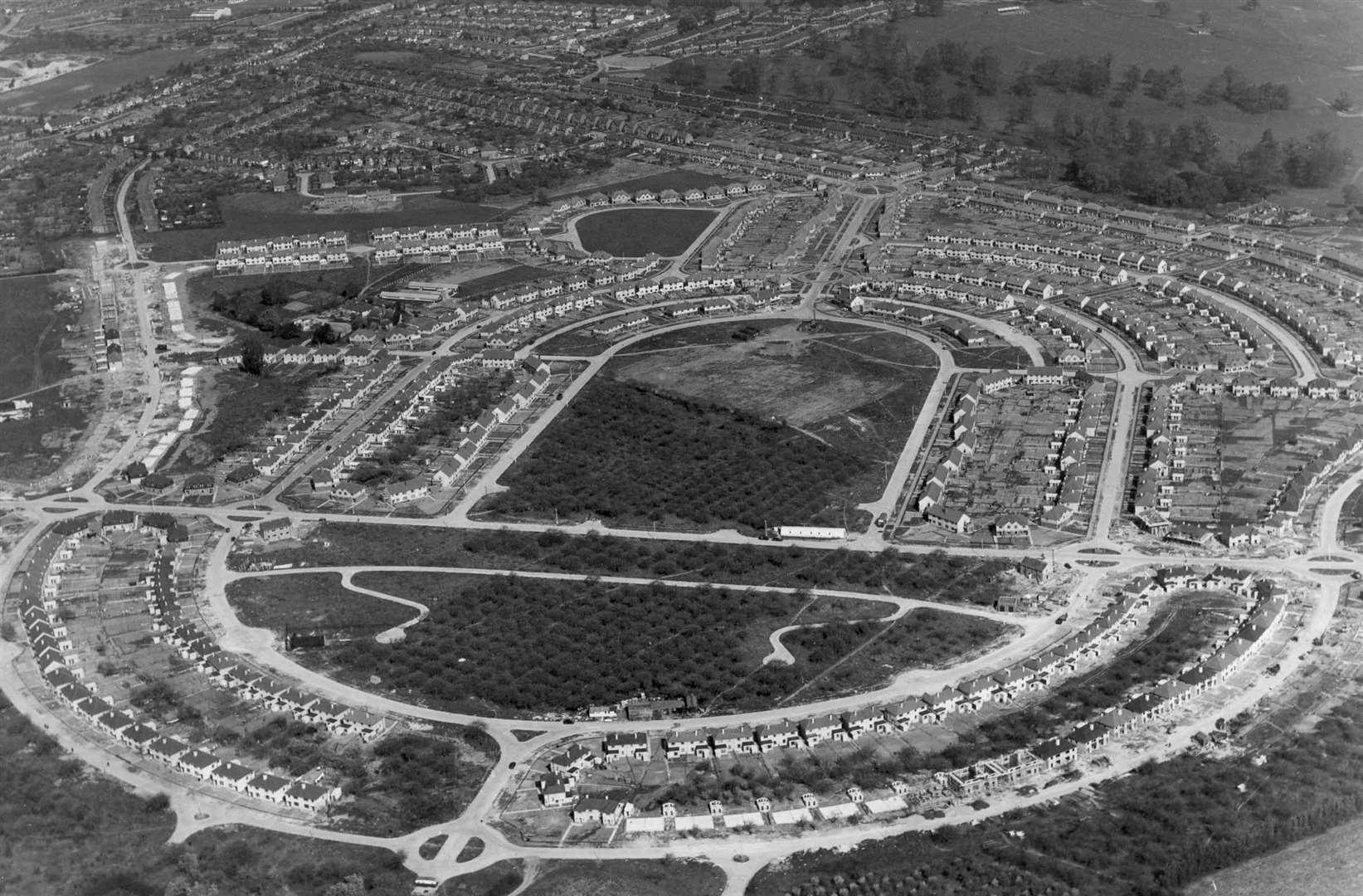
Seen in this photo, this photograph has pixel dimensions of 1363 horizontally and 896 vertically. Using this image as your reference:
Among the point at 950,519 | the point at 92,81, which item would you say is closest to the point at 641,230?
the point at 950,519

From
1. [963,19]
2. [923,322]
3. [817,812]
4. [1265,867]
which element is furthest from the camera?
[963,19]

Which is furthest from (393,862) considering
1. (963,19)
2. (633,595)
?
(963,19)

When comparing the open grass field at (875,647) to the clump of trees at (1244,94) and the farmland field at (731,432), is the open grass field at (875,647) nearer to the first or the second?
the farmland field at (731,432)

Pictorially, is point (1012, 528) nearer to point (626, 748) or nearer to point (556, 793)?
point (626, 748)

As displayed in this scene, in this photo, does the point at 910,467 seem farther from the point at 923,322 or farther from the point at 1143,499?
the point at 923,322

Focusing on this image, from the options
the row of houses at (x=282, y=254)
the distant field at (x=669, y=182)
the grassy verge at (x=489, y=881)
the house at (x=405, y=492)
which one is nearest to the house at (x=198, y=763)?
the grassy verge at (x=489, y=881)

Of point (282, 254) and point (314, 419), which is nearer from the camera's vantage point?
point (314, 419)

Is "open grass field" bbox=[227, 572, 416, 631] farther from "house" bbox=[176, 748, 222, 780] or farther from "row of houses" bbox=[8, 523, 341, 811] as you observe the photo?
"house" bbox=[176, 748, 222, 780]
